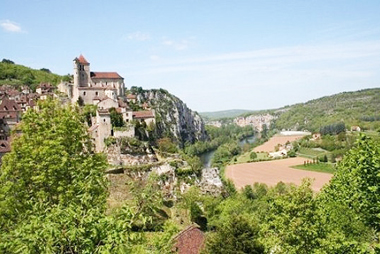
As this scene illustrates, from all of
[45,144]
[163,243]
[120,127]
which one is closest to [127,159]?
[120,127]

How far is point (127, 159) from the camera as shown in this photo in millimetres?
57656

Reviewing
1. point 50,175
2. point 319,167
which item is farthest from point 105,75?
point 319,167

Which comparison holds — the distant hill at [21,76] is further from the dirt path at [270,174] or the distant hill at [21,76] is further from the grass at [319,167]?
the grass at [319,167]

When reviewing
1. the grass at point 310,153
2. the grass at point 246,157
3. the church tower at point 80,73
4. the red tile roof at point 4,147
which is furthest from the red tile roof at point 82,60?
the grass at point 310,153

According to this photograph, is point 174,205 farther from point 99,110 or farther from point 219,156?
point 219,156

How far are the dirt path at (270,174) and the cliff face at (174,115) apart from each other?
24624mm

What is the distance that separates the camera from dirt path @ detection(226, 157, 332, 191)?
94.6 meters

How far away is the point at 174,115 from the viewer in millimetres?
140875

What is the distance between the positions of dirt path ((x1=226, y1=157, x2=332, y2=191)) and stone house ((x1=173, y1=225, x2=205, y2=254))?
59657 millimetres

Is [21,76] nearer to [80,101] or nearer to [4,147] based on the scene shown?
[80,101]

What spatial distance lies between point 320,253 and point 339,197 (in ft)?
35.5

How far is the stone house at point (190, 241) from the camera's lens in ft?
87.9

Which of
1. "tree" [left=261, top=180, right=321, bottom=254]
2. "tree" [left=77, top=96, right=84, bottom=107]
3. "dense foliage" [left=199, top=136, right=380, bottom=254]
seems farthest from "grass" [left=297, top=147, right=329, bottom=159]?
"tree" [left=261, top=180, right=321, bottom=254]

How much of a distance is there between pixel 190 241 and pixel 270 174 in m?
82.5
